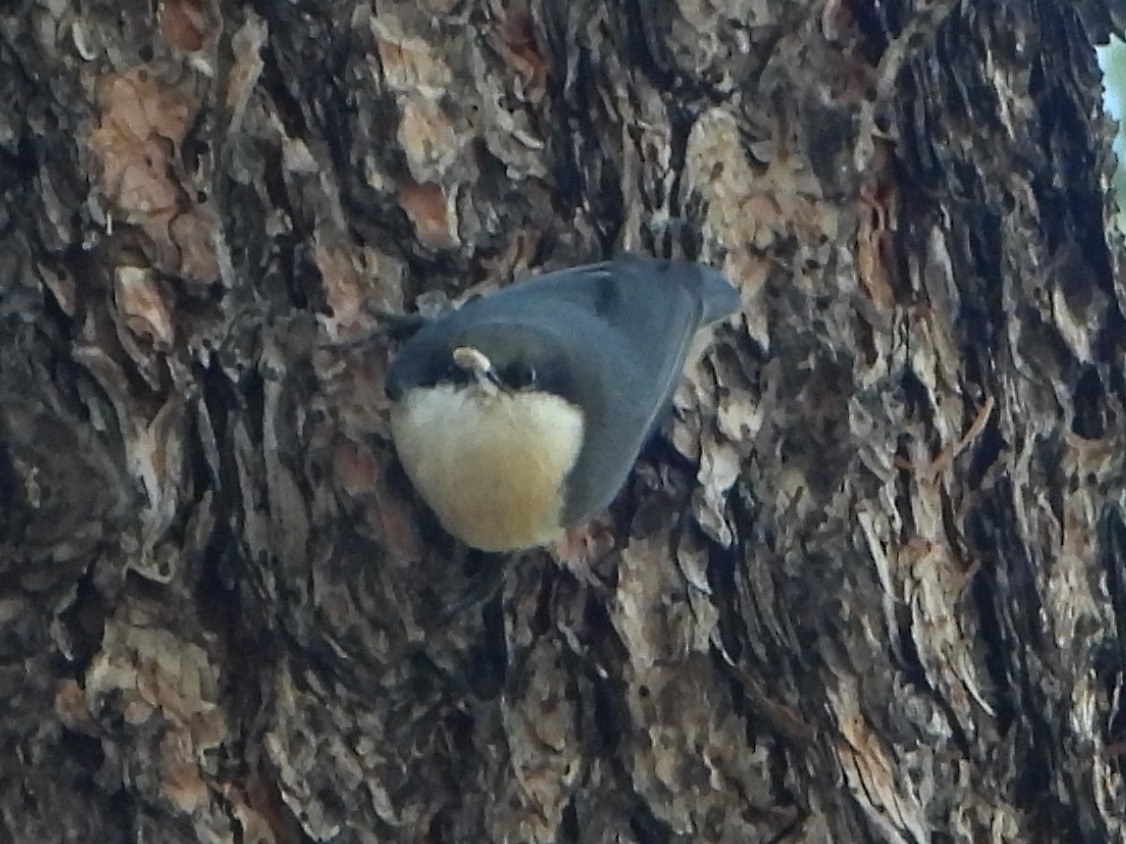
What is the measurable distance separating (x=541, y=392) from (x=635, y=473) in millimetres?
109

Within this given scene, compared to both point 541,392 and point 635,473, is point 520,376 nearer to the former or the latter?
point 541,392

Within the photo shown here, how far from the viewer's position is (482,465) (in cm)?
122

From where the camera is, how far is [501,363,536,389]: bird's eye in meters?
1.24

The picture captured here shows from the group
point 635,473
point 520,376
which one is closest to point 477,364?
point 520,376

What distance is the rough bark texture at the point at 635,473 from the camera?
116 cm

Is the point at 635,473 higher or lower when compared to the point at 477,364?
lower

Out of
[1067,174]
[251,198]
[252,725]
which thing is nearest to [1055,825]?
[1067,174]

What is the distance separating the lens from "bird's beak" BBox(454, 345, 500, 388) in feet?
3.92

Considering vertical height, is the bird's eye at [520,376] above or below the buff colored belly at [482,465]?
above

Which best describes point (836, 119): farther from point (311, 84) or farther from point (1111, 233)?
point (311, 84)

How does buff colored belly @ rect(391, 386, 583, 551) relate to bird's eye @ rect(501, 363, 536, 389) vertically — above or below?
below

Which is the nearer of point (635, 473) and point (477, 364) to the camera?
point (477, 364)

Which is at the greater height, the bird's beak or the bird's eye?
the bird's beak

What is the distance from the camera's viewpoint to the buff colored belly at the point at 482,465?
1.19 meters
